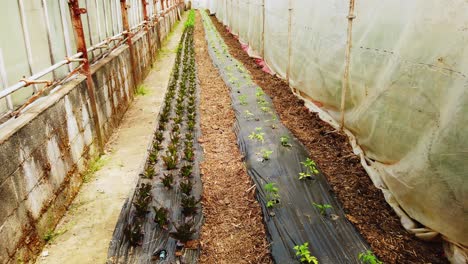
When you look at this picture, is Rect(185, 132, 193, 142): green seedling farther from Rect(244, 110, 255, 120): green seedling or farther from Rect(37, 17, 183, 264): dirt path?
Rect(244, 110, 255, 120): green seedling

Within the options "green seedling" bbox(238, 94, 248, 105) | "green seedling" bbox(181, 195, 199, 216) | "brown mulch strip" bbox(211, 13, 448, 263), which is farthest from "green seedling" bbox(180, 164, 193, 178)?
"green seedling" bbox(238, 94, 248, 105)

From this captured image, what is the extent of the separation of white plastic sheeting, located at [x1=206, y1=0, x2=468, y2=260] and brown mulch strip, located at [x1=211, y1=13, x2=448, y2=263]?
13 centimetres

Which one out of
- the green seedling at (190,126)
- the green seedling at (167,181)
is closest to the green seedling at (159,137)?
the green seedling at (190,126)

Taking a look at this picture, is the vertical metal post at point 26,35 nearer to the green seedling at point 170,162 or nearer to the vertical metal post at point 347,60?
the green seedling at point 170,162

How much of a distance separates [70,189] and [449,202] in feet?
13.8

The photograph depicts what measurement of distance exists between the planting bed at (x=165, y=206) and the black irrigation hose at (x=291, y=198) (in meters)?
0.81

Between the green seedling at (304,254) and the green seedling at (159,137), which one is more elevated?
the green seedling at (159,137)

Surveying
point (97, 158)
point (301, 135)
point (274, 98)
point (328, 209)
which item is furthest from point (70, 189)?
point (274, 98)

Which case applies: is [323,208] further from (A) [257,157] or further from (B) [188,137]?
(B) [188,137]

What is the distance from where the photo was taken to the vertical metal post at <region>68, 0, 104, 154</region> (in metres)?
4.97

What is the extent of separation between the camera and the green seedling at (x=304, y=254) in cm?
321

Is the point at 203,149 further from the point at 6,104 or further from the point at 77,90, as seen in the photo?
the point at 6,104

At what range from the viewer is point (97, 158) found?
5609 millimetres

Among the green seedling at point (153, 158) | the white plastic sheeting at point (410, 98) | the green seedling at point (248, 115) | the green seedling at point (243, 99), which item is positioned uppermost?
the white plastic sheeting at point (410, 98)
